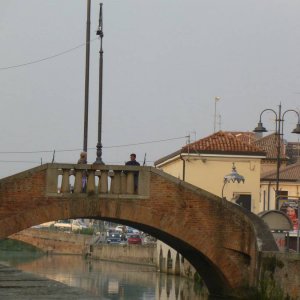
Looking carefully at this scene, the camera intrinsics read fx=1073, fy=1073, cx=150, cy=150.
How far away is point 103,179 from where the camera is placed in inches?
1383

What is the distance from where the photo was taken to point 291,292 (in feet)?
98.9

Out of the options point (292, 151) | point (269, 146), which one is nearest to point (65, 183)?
point (269, 146)

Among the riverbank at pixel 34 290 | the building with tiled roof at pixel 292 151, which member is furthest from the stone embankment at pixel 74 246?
the riverbank at pixel 34 290

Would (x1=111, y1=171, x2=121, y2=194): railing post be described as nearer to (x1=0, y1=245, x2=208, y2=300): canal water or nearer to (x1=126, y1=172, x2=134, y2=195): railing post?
(x1=126, y1=172, x2=134, y2=195): railing post

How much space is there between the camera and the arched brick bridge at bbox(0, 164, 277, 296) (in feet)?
113

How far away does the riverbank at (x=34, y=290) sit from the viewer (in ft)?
115

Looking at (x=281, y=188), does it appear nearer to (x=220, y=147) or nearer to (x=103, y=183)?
(x=220, y=147)

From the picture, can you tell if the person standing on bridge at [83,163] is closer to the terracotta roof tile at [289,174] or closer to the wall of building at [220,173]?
the wall of building at [220,173]

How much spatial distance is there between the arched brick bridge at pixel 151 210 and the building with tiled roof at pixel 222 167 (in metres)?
13.5

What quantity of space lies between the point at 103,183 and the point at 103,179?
136mm

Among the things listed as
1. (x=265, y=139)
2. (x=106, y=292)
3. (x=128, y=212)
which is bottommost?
(x=106, y=292)

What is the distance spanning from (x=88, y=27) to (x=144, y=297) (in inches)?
504

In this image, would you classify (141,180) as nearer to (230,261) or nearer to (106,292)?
(230,261)

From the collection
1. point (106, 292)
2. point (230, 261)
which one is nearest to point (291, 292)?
point (230, 261)
